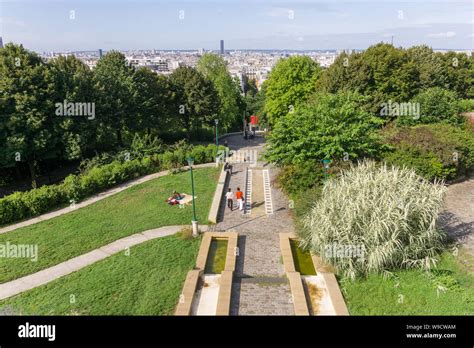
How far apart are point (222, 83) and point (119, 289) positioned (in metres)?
33.4

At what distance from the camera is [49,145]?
939 inches

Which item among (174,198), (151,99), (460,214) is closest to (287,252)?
(174,198)

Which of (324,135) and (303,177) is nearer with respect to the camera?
(303,177)

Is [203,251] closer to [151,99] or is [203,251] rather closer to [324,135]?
[324,135]

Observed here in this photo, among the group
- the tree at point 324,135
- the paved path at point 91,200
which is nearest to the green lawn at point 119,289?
the paved path at point 91,200

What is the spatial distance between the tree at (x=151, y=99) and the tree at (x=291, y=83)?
11.1 m

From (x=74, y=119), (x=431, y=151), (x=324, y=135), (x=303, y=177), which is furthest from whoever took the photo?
(x=74, y=119)

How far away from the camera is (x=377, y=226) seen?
12.3 m

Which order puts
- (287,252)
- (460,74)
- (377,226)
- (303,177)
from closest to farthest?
(377,226)
(287,252)
(303,177)
(460,74)

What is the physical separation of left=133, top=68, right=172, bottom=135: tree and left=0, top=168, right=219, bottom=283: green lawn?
11404 millimetres

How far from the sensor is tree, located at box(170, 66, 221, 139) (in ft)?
113

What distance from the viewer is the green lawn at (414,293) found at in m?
10.7

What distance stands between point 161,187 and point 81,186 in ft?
16.1

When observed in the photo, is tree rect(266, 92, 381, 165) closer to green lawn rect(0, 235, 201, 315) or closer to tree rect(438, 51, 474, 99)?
green lawn rect(0, 235, 201, 315)
